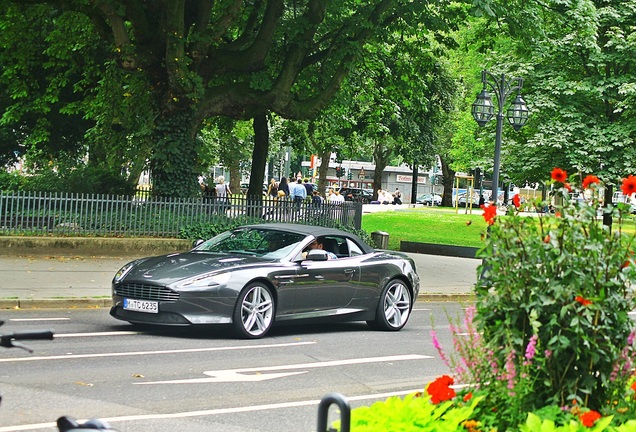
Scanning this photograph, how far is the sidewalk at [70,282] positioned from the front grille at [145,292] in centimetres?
303

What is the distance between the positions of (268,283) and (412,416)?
26.6 ft

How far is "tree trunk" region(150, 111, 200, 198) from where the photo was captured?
26203 mm

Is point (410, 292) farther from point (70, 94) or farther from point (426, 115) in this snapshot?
point (426, 115)

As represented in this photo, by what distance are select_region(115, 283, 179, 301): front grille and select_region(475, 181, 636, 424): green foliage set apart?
7.43m

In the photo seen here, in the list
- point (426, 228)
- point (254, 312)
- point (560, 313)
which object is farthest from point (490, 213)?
point (426, 228)

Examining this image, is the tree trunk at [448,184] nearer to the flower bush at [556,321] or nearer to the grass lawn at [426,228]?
the grass lawn at [426,228]

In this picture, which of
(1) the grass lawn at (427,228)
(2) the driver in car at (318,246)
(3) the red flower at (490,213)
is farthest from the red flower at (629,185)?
(1) the grass lawn at (427,228)

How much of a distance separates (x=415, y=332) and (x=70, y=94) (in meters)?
21.5

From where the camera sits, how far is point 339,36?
27.7m

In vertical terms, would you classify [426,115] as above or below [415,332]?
above

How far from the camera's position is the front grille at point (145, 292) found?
12933 millimetres

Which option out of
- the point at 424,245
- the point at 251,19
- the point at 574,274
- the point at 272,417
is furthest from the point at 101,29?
the point at 574,274

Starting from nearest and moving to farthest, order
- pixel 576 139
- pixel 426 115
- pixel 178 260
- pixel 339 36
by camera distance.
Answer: pixel 178 260
pixel 339 36
pixel 576 139
pixel 426 115

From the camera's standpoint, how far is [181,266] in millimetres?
13438
